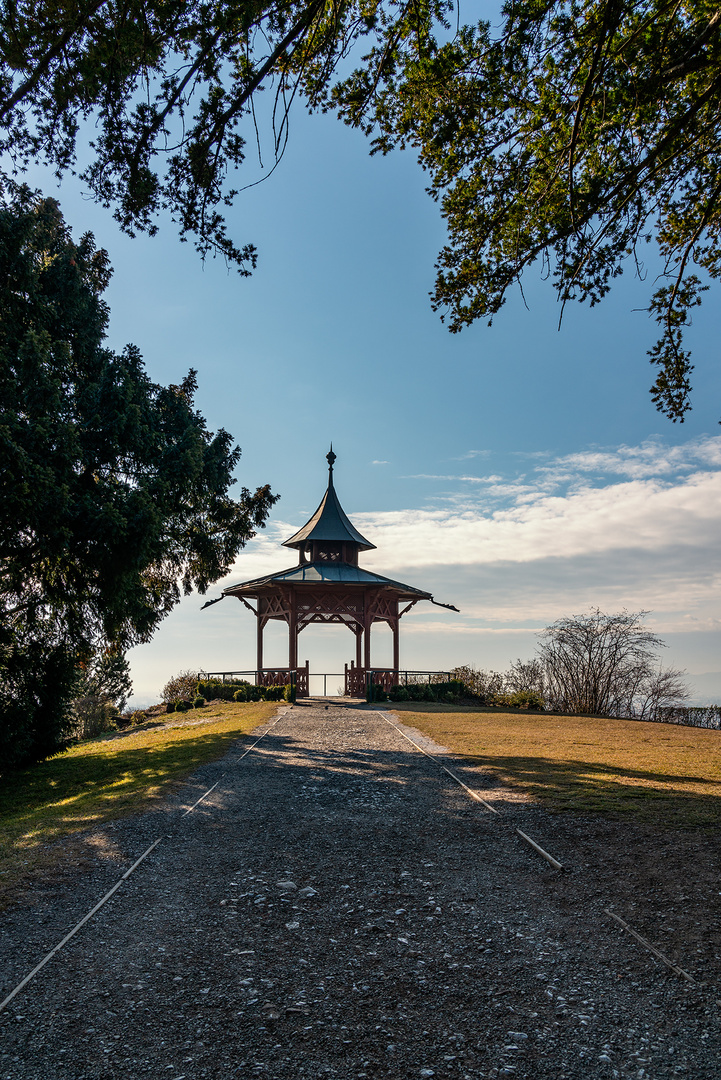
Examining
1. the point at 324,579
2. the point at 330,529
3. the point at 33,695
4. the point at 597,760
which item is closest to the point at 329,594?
the point at 324,579

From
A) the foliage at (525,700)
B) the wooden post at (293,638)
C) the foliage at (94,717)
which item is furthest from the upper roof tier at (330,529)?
the foliage at (94,717)

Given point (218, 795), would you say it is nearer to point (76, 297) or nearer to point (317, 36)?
point (317, 36)

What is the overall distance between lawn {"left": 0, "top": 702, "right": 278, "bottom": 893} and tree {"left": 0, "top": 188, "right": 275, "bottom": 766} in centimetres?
120

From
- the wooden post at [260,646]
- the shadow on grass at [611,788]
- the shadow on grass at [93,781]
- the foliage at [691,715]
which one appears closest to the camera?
the shadow on grass at [611,788]

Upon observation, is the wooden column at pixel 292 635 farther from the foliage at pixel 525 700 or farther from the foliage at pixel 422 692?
the foliage at pixel 525 700

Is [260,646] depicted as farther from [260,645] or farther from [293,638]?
[293,638]

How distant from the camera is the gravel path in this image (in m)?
3.11

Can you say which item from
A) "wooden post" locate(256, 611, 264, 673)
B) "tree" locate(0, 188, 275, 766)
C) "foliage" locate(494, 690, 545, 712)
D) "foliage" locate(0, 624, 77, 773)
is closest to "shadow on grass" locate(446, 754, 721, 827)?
"tree" locate(0, 188, 275, 766)

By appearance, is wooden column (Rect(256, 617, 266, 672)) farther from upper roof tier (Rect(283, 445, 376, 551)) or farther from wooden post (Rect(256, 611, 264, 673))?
upper roof tier (Rect(283, 445, 376, 551))

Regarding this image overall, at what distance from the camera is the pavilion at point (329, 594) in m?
23.0

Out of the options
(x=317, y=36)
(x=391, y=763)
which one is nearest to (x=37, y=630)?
(x=391, y=763)

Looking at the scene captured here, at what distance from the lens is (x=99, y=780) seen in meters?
11.5

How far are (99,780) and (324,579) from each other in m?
12.2

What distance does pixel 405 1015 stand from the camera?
11.3ft
